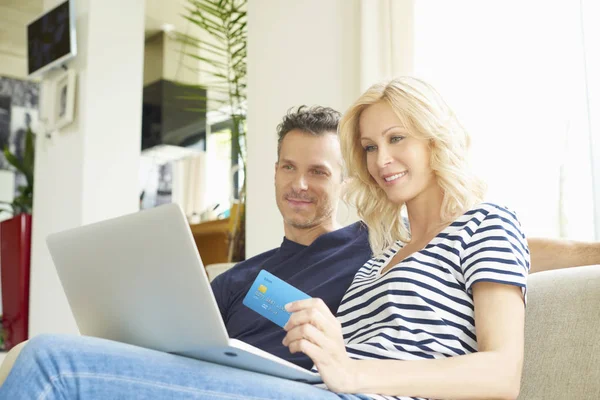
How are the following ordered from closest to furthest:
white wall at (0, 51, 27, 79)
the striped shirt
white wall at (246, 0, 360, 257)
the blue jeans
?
the blue jeans
the striped shirt
white wall at (246, 0, 360, 257)
white wall at (0, 51, 27, 79)

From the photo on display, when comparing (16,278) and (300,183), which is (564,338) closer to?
(300,183)

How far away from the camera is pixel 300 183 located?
6.23ft

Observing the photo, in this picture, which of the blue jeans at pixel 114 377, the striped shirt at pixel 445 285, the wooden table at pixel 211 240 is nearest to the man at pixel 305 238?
the striped shirt at pixel 445 285

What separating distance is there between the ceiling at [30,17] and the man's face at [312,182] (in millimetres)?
4009

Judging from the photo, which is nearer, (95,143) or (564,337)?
(564,337)

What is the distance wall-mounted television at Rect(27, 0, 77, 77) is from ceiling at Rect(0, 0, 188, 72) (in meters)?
1.74

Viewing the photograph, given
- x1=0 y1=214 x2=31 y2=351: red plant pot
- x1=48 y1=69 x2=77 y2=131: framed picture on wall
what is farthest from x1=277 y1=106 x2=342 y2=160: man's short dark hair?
x1=0 y1=214 x2=31 y2=351: red plant pot

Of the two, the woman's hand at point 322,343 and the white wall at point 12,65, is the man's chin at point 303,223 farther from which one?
the white wall at point 12,65

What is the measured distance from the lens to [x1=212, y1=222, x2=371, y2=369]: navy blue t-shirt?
1.63m

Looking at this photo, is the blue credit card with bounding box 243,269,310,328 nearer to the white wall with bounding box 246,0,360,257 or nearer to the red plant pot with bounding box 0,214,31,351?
the white wall with bounding box 246,0,360,257

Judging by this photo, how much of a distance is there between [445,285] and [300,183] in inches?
28.4

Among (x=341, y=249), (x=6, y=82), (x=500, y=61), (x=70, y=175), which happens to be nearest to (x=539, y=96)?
(x=500, y=61)

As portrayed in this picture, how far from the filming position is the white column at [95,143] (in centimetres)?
370

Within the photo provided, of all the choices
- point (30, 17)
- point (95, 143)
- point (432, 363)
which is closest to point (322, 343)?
point (432, 363)
